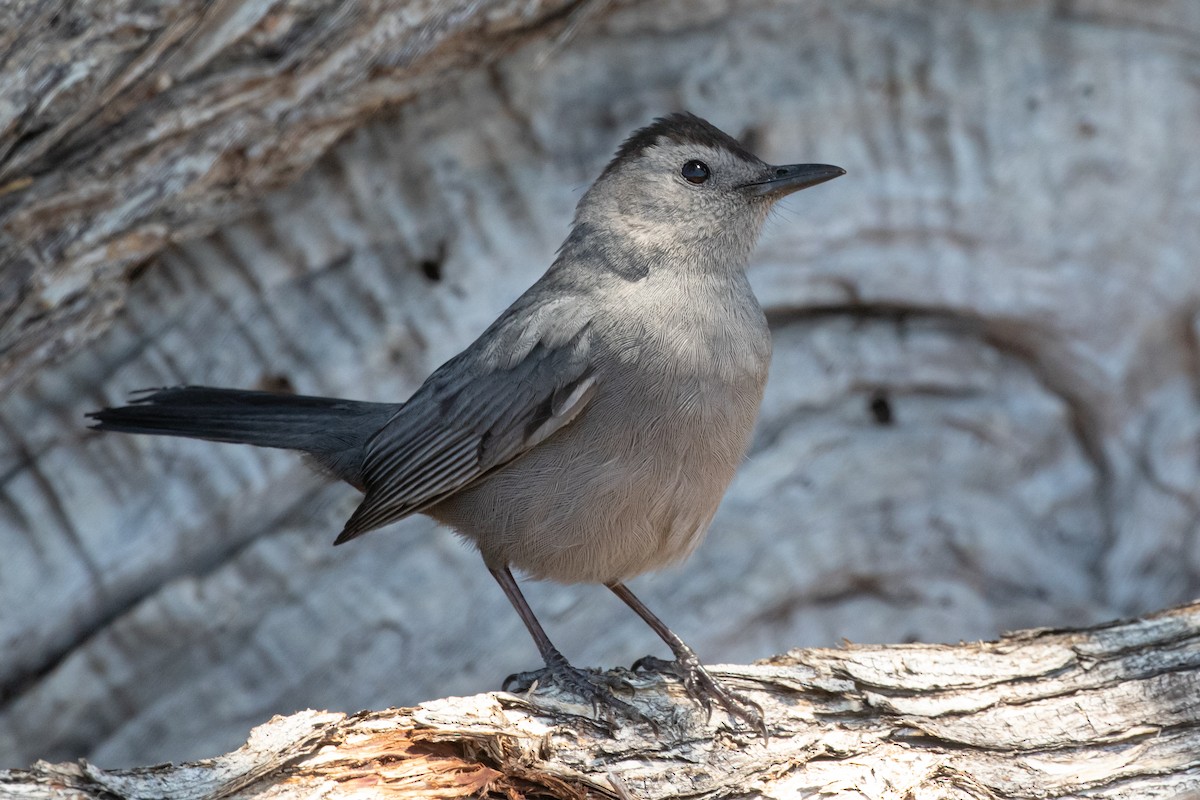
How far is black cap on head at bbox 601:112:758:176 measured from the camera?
3826mm

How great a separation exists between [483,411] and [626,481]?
0.55 meters

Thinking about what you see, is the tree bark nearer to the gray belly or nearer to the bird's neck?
the bird's neck

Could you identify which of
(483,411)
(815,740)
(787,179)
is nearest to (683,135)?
(787,179)

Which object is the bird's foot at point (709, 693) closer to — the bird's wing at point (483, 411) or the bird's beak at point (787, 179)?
the bird's wing at point (483, 411)

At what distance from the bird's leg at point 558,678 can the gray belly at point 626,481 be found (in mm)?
218

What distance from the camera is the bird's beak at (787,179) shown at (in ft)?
12.2

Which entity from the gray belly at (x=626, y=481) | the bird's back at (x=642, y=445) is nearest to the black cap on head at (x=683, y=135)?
the bird's back at (x=642, y=445)

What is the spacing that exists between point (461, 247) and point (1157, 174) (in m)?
2.86

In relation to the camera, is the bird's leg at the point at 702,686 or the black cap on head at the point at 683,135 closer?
the bird's leg at the point at 702,686

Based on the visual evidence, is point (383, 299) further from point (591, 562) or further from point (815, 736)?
point (815, 736)

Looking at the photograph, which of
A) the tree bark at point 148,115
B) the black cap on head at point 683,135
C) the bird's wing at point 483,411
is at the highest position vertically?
the tree bark at point 148,115

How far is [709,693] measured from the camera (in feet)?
10.8

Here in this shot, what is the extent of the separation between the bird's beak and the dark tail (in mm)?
1392

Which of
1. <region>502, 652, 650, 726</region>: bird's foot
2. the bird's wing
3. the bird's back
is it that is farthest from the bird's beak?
<region>502, 652, 650, 726</region>: bird's foot
